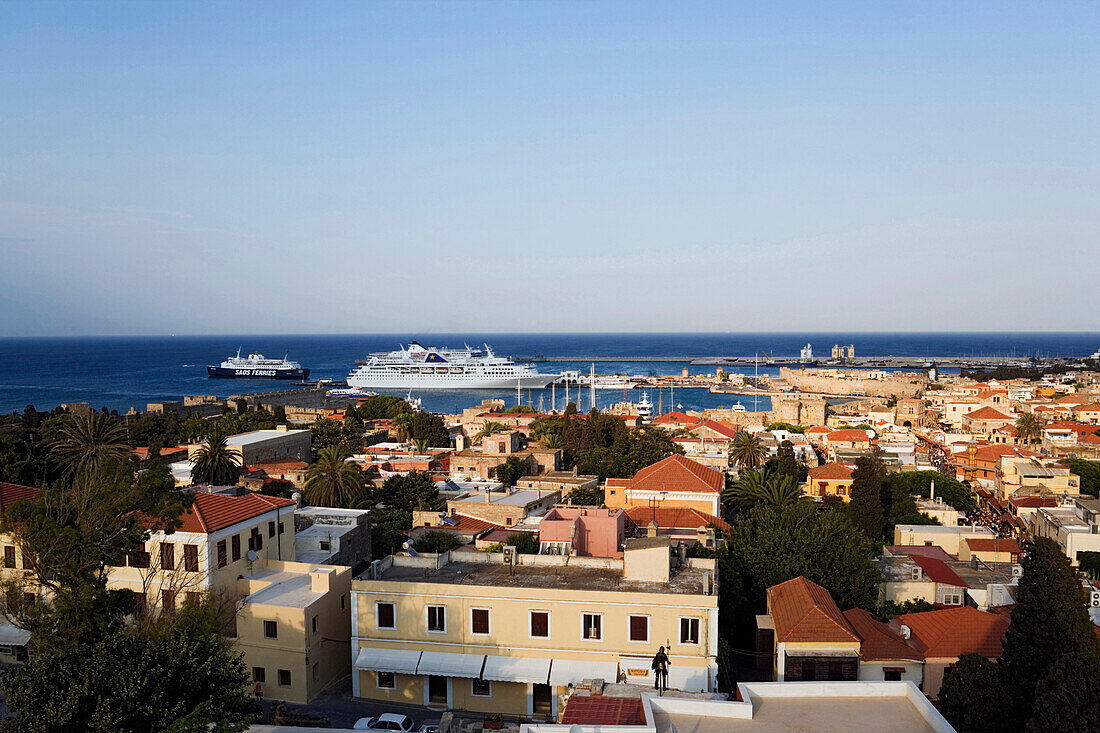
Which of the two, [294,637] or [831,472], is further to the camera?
[831,472]

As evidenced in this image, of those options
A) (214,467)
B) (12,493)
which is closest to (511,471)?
(214,467)

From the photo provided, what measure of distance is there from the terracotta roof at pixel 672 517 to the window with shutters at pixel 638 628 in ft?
29.8

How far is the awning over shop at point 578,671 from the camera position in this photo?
43.7 feet

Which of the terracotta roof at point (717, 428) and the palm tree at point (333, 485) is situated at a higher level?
the palm tree at point (333, 485)

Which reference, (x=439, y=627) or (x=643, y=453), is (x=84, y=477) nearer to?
(x=439, y=627)

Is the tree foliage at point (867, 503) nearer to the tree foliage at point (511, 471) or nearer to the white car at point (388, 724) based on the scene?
the tree foliage at point (511, 471)

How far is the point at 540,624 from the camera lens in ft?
46.0

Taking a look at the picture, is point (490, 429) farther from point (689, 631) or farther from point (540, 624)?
point (689, 631)

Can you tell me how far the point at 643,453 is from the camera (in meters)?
36.7

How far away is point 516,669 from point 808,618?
507 cm

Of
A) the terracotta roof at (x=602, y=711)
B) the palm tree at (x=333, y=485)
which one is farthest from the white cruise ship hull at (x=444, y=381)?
the terracotta roof at (x=602, y=711)

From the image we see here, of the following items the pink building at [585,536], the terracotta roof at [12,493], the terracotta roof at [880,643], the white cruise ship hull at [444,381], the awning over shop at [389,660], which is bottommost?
the white cruise ship hull at [444,381]

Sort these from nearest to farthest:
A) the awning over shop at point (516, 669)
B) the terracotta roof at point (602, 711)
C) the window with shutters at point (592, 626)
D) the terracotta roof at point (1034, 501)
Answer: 1. the terracotta roof at point (602, 711)
2. the awning over shop at point (516, 669)
3. the window with shutters at point (592, 626)
4. the terracotta roof at point (1034, 501)

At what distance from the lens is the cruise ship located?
372 feet
